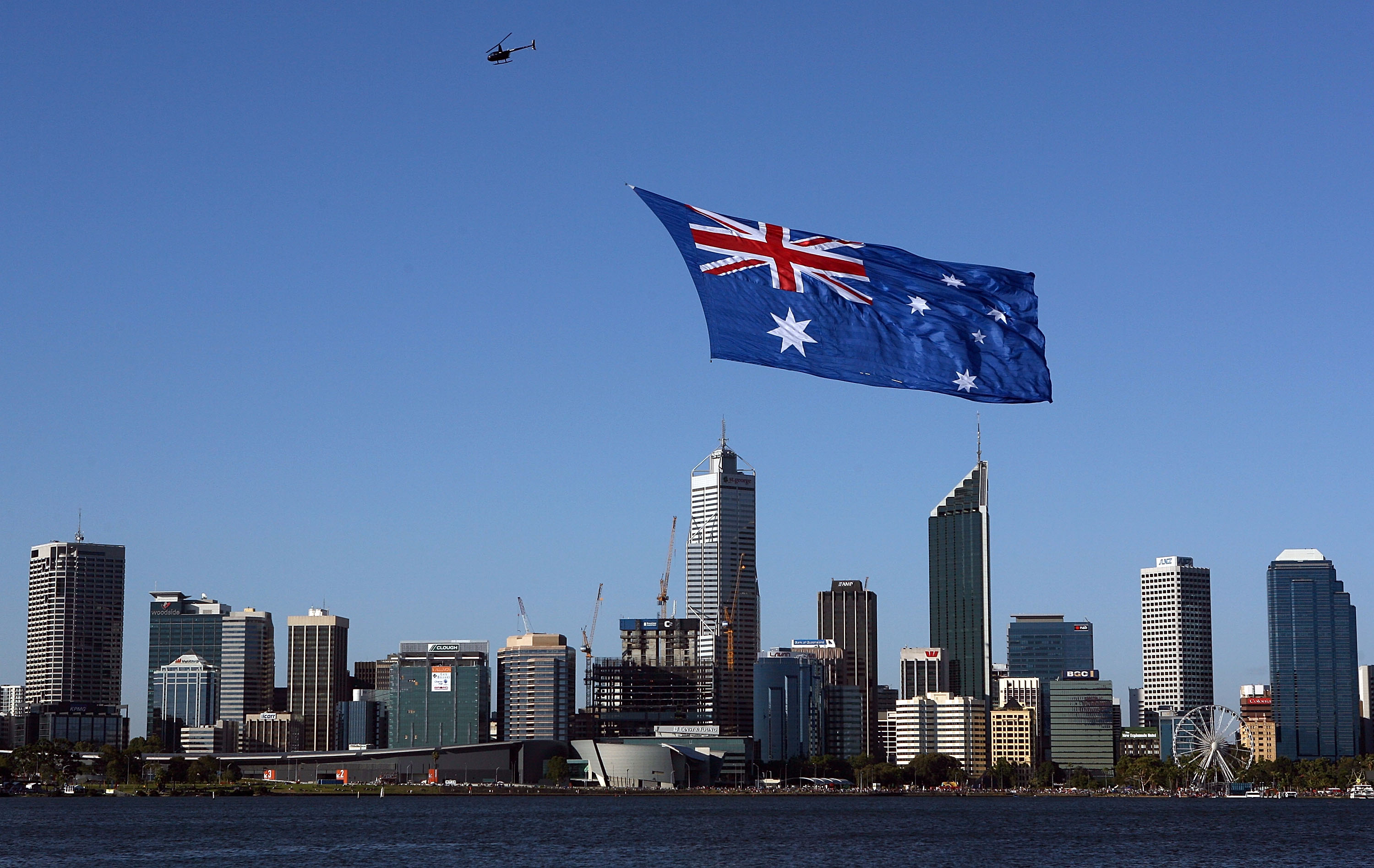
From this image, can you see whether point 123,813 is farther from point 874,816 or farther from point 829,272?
point 829,272

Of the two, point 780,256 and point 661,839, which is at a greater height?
point 780,256

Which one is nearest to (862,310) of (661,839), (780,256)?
(780,256)

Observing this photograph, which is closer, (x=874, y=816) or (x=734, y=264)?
(x=734, y=264)

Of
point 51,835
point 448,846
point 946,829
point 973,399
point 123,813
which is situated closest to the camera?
point 973,399

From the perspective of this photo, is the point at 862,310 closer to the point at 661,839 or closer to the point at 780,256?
the point at 780,256

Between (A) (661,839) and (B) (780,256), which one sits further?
(A) (661,839)

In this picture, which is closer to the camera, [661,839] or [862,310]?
[862,310]

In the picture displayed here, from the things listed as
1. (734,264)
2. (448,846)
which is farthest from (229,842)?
(734,264)
